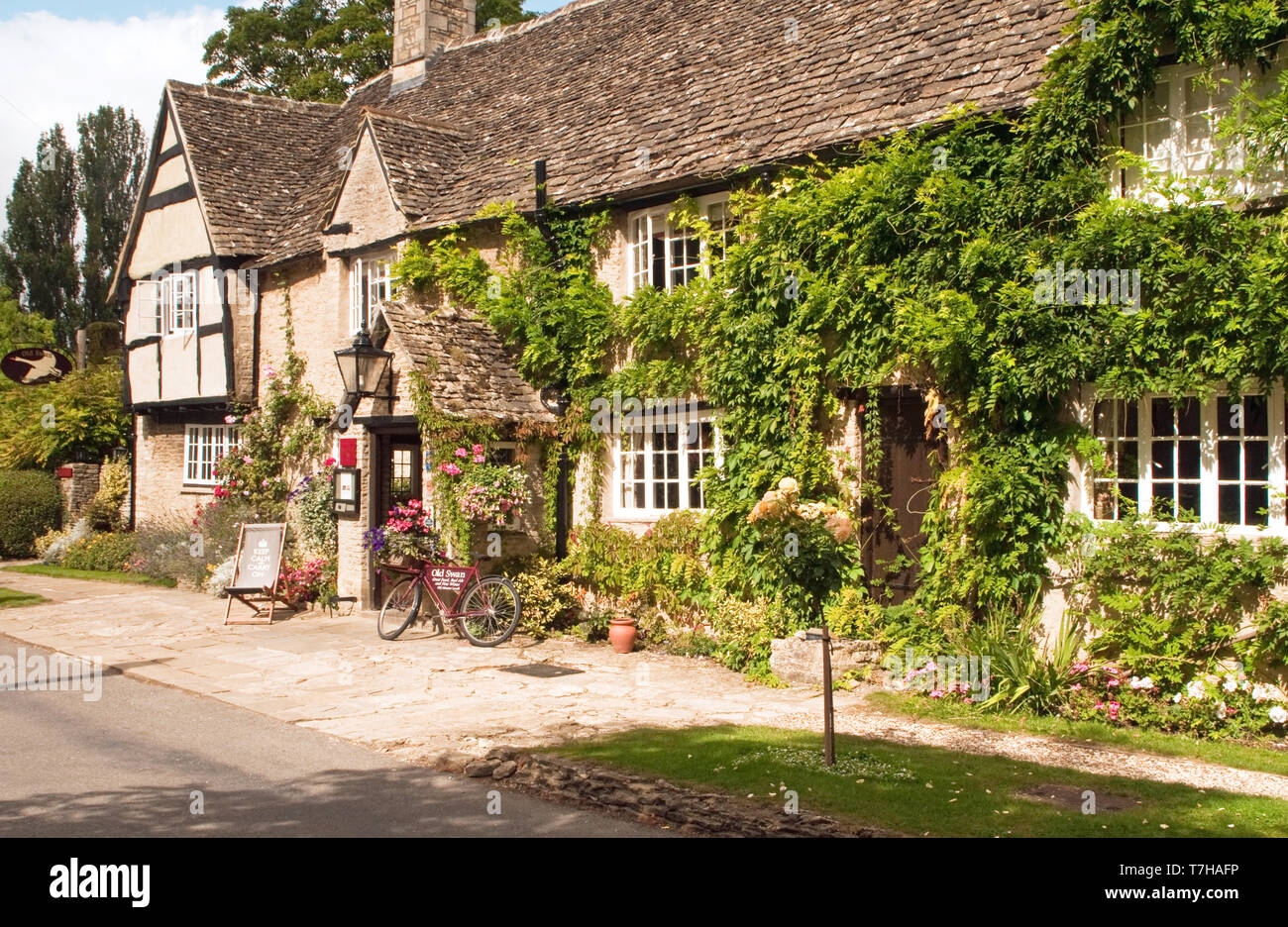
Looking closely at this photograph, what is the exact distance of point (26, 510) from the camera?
81.7 feet

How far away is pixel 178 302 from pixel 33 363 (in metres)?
3.28

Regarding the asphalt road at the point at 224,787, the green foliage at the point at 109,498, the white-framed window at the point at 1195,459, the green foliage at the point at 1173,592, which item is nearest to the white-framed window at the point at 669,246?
the white-framed window at the point at 1195,459

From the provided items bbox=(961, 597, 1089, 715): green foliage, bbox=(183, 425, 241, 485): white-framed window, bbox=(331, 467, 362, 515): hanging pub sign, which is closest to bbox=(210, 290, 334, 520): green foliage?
bbox=(183, 425, 241, 485): white-framed window

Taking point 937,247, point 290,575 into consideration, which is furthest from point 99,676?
point 937,247

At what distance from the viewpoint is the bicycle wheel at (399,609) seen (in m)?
13.7

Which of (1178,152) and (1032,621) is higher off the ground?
(1178,152)

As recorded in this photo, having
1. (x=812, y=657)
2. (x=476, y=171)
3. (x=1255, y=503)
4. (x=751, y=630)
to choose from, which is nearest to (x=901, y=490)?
(x=812, y=657)

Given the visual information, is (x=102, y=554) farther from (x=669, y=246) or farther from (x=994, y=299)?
(x=994, y=299)

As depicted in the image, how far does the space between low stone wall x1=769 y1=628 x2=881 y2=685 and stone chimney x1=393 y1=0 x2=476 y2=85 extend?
16.5m

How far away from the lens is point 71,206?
5000 centimetres

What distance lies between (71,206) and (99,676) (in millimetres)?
45974

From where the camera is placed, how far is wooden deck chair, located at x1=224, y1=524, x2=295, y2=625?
1555 cm

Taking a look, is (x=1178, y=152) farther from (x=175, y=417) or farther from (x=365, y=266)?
Answer: (x=175, y=417)
